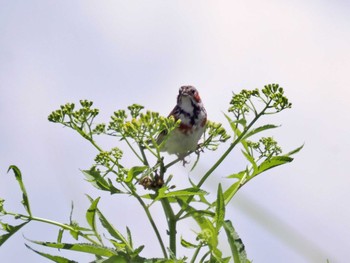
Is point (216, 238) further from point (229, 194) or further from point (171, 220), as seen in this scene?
point (229, 194)

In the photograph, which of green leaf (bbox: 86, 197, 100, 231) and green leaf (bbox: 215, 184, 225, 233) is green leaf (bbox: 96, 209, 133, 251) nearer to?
green leaf (bbox: 86, 197, 100, 231)

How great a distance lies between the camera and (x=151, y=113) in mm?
3830

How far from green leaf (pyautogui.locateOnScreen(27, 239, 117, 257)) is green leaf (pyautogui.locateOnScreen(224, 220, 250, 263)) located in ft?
1.96

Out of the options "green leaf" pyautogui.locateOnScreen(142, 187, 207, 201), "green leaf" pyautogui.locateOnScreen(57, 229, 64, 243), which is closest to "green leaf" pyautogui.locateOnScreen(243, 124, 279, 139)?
"green leaf" pyautogui.locateOnScreen(142, 187, 207, 201)

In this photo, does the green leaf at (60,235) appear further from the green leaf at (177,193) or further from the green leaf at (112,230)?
the green leaf at (177,193)

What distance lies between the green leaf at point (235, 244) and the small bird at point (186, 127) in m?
1.45

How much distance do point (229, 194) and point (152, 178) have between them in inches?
21.7

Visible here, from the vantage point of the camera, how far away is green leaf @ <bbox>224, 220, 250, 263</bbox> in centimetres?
332

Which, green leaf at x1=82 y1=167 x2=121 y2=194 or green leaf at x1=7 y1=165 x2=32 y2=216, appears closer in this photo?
green leaf at x1=82 y1=167 x2=121 y2=194

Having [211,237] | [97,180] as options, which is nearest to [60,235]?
[97,180]

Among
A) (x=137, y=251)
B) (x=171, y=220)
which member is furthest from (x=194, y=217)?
(x=137, y=251)

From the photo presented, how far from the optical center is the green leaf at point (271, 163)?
12.9 ft

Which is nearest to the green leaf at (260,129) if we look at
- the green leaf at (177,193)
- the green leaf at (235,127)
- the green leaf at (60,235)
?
the green leaf at (235,127)

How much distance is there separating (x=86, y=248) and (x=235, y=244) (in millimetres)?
794
